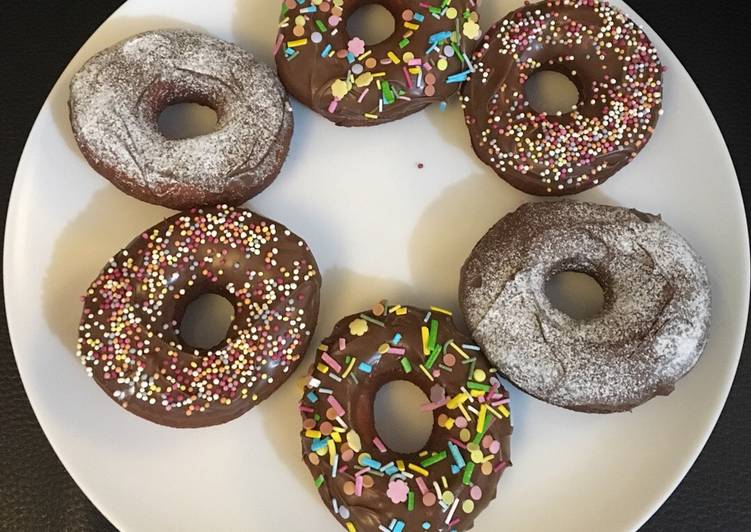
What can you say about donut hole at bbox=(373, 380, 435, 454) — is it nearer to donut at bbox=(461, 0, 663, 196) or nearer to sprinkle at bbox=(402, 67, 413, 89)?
donut at bbox=(461, 0, 663, 196)

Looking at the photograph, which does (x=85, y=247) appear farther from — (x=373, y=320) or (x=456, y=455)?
(x=456, y=455)

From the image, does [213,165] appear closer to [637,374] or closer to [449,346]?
[449,346]

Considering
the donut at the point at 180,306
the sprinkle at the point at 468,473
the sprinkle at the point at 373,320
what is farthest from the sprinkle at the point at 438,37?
the sprinkle at the point at 468,473

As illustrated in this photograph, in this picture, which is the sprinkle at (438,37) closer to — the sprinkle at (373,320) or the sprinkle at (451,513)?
the sprinkle at (373,320)

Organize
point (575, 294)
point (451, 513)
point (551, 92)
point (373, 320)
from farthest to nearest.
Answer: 1. point (551, 92)
2. point (575, 294)
3. point (373, 320)
4. point (451, 513)

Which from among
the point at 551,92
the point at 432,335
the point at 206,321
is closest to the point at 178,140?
the point at 206,321

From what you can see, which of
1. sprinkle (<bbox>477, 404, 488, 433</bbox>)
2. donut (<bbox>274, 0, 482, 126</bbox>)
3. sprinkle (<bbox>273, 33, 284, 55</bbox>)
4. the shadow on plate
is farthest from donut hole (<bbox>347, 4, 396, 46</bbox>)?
sprinkle (<bbox>477, 404, 488, 433</bbox>)
